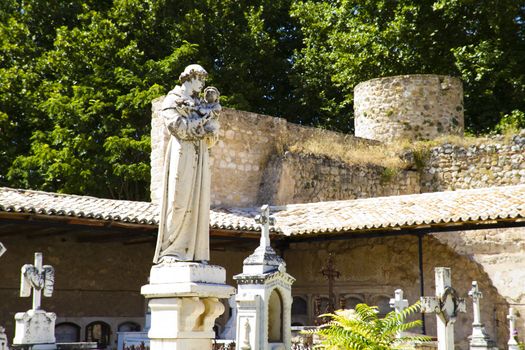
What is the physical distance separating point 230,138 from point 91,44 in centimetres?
674

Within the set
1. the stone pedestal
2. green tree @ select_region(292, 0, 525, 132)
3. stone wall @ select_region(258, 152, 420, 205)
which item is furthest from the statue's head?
green tree @ select_region(292, 0, 525, 132)

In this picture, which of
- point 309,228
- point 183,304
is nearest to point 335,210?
point 309,228

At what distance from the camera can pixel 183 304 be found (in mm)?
6184

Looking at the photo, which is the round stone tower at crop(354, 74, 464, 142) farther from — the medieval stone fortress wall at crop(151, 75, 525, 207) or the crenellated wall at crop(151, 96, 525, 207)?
the crenellated wall at crop(151, 96, 525, 207)

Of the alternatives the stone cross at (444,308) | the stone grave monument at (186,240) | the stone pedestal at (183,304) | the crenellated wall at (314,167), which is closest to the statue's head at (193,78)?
the stone grave monument at (186,240)

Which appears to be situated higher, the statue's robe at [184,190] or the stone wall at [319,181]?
the stone wall at [319,181]

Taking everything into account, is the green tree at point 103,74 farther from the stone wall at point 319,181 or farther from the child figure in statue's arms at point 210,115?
the child figure in statue's arms at point 210,115

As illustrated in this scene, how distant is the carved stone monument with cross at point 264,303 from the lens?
10.7 metres

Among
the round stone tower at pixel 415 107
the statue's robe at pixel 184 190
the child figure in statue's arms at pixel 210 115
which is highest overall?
the round stone tower at pixel 415 107

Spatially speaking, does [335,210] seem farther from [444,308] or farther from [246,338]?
[444,308]

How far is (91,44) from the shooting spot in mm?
22594

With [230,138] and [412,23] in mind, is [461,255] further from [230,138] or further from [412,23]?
[412,23]

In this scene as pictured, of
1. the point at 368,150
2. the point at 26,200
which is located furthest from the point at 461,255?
the point at 26,200

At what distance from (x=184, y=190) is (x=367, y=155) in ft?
45.6
